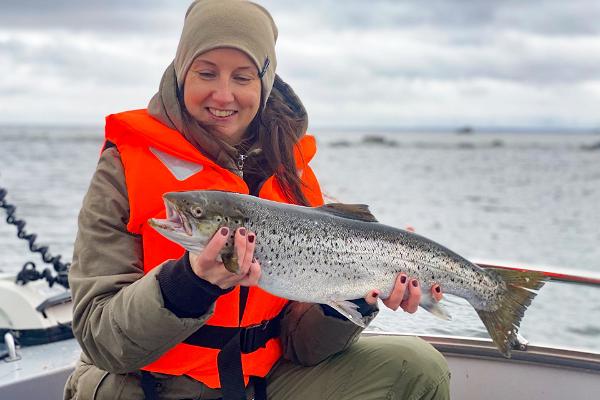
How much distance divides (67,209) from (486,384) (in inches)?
856

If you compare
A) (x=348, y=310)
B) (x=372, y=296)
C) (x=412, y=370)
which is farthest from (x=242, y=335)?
(x=412, y=370)

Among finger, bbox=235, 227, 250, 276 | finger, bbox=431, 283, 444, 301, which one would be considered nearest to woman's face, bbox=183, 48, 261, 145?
finger, bbox=235, 227, 250, 276

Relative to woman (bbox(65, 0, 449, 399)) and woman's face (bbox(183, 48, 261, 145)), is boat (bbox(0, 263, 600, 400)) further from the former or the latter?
woman's face (bbox(183, 48, 261, 145))

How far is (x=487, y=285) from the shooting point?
3486mm

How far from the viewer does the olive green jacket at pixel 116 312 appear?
2844mm

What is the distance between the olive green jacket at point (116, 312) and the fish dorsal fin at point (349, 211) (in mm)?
500

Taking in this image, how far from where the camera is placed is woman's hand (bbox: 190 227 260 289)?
8.88ft

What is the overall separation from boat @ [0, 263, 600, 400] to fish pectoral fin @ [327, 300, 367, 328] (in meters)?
1.25

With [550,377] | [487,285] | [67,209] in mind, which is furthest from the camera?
[67,209]

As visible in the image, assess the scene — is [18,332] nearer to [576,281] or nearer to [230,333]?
[230,333]

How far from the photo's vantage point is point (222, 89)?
3252mm

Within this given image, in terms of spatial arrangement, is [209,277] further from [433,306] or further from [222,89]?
[433,306]

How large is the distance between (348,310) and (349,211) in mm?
450

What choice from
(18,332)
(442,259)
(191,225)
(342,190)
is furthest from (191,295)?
(342,190)
